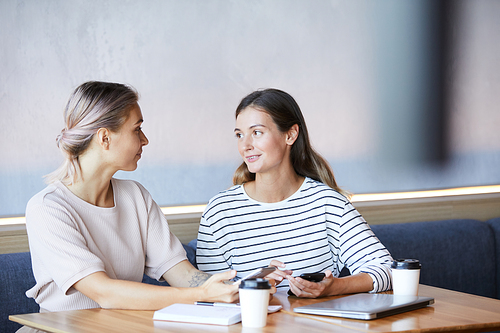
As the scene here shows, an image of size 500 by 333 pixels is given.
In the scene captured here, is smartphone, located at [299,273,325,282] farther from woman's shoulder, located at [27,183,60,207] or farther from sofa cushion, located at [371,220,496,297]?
sofa cushion, located at [371,220,496,297]

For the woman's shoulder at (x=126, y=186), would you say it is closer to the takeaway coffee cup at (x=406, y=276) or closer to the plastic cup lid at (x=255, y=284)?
the plastic cup lid at (x=255, y=284)

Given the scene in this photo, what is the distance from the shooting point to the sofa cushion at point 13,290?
1.95 meters

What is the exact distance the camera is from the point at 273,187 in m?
2.09

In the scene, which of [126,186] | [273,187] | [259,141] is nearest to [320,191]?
[273,187]

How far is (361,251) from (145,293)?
2.50ft

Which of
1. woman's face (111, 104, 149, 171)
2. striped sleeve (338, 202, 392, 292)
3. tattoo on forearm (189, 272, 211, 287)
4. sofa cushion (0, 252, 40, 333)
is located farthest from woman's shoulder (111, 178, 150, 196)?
striped sleeve (338, 202, 392, 292)

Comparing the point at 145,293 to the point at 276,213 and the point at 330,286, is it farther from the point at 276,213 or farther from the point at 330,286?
the point at 276,213

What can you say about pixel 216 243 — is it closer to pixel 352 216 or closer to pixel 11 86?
pixel 352 216

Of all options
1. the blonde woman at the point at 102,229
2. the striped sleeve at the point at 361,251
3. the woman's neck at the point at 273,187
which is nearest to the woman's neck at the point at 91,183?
the blonde woman at the point at 102,229

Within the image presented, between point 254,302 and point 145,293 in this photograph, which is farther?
point 145,293

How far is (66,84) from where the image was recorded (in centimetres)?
228

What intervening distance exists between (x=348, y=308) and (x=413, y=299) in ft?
0.69

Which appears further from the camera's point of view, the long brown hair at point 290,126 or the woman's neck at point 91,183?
the long brown hair at point 290,126

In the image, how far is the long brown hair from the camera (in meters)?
2.09
